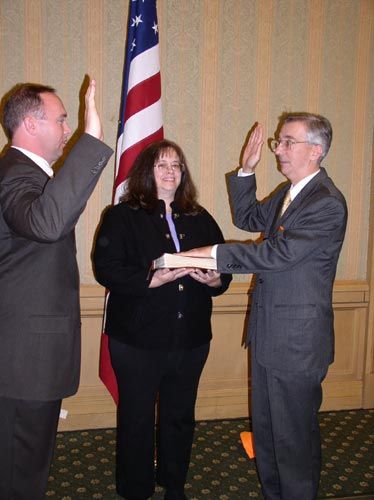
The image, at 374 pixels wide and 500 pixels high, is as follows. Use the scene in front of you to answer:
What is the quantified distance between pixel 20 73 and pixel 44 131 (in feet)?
5.63

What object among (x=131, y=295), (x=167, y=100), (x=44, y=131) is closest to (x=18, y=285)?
(x=44, y=131)

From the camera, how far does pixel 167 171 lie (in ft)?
7.57

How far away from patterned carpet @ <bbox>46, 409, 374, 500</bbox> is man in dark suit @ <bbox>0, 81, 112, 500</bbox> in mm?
1041

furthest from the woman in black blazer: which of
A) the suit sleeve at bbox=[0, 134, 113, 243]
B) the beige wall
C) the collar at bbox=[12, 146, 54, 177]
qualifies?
the beige wall

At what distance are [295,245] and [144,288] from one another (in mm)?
656

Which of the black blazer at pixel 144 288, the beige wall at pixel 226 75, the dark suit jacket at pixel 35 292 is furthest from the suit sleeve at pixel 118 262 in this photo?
the beige wall at pixel 226 75

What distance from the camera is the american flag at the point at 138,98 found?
9.36ft

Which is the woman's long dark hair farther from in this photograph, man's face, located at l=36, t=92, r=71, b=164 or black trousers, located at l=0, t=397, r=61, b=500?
black trousers, located at l=0, t=397, r=61, b=500

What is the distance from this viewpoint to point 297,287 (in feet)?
6.96

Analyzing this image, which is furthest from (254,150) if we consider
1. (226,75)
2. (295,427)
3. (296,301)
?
(295,427)

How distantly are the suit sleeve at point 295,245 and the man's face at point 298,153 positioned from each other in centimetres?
22

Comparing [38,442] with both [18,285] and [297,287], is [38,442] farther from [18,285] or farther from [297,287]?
[297,287]

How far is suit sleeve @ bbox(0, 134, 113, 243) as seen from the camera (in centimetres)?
Result: 138

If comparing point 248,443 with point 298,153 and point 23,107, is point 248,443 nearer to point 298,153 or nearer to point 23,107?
point 298,153
